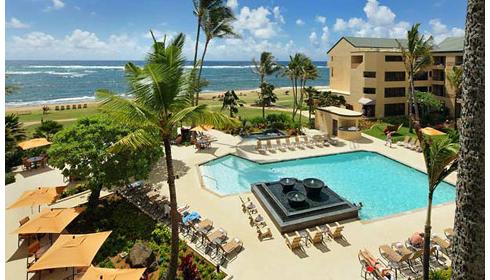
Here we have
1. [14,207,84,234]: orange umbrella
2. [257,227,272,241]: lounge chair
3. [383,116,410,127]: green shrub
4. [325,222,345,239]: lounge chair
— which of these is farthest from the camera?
[383,116,410,127]: green shrub

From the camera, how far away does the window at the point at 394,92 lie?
3898 centimetres

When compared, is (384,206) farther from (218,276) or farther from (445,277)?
(218,276)

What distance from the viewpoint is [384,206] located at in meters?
17.7

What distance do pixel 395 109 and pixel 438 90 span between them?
5678 mm

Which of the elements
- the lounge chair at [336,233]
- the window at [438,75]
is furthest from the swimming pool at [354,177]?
the window at [438,75]

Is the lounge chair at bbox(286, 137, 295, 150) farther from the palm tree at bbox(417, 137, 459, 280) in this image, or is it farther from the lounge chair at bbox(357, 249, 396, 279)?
the palm tree at bbox(417, 137, 459, 280)

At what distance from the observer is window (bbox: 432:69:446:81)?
126 ft

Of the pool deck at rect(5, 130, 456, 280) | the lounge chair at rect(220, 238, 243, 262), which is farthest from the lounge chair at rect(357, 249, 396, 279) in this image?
the lounge chair at rect(220, 238, 243, 262)

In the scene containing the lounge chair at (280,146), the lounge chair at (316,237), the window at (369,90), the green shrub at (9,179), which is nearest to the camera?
the lounge chair at (316,237)

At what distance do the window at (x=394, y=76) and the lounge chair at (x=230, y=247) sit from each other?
33.6 m

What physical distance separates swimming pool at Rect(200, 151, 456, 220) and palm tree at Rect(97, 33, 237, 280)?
11113 millimetres

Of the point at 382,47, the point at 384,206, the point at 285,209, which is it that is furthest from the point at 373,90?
the point at 285,209

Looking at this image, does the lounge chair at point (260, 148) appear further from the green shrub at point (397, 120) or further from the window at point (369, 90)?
the window at point (369, 90)

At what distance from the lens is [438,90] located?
129ft
